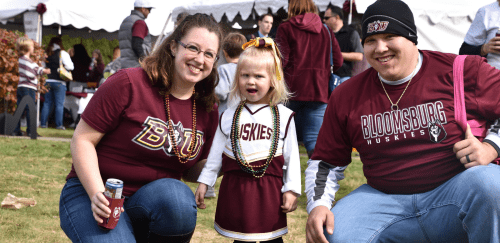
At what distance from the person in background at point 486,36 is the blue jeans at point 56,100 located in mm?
8703

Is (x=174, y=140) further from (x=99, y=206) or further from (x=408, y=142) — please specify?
(x=408, y=142)

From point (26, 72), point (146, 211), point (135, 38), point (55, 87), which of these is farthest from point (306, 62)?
point (55, 87)

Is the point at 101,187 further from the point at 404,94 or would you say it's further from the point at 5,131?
the point at 5,131

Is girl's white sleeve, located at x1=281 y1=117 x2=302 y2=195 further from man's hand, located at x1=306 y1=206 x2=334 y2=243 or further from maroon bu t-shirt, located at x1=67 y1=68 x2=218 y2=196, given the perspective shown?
maroon bu t-shirt, located at x1=67 y1=68 x2=218 y2=196

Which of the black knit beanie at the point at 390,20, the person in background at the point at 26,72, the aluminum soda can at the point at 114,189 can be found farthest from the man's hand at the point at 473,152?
the person in background at the point at 26,72

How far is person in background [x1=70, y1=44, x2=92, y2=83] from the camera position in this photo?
11680 millimetres

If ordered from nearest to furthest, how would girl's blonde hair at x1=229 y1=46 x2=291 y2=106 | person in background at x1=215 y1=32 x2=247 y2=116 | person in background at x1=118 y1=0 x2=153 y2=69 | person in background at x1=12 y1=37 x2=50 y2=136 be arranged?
girl's blonde hair at x1=229 y1=46 x2=291 y2=106 → person in background at x1=215 y1=32 x2=247 y2=116 → person in background at x1=118 y1=0 x2=153 y2=69 → person in background at x1=12 y1=37 x2=50 y2=136

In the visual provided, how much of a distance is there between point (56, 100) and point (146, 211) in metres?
8.71

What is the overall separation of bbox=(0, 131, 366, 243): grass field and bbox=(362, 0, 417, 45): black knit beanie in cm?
175

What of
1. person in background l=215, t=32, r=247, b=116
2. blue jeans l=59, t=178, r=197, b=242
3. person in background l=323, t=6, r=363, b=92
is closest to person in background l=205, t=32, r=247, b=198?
person in background l=215, t=32, r=247, b=116

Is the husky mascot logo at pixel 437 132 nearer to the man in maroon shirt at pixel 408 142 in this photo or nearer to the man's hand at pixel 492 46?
the man in maroon shirt at pixel 408 142

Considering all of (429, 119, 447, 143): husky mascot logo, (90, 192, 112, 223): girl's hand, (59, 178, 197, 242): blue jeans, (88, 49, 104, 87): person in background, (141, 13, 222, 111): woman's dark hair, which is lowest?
(88, 49, 104, 87): person in background

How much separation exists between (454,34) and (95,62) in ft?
28.7

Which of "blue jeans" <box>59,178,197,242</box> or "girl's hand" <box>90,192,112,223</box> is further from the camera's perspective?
"blue jeans" <box>59,178,197,242</box>
